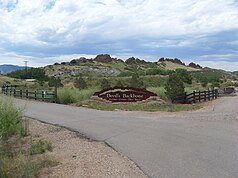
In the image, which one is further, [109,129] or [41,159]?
[109,129]

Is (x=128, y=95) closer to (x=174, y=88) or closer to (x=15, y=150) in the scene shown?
(x=174, y=88)

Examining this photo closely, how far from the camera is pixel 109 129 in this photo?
16188 mm

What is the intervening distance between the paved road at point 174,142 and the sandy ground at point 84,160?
36 centimetres

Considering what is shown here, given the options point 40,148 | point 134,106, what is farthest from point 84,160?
point 134,106

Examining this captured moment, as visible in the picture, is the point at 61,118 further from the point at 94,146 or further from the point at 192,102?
the point at 192,102

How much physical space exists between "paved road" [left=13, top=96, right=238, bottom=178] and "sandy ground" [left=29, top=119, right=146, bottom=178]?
0.36 m

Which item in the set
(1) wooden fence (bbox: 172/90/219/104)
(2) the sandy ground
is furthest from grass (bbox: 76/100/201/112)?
(2) the sandy ground

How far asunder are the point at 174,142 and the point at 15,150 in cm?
484

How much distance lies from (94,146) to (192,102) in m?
23.3

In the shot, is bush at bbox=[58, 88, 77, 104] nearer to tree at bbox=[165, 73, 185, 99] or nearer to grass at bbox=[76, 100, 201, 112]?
grass at bbox=[76, 100, 201, 112]

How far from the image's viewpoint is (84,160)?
10141 millimetres

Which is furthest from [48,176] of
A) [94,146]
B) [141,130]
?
[141,130]

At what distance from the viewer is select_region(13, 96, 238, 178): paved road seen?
901cm

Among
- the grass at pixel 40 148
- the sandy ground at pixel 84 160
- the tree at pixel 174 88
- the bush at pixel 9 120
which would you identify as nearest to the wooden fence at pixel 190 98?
the tree at pixel 174 88
